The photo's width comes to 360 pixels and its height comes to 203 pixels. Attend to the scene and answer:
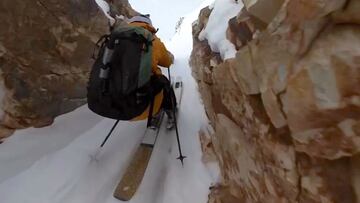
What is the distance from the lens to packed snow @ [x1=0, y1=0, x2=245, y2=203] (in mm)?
3486

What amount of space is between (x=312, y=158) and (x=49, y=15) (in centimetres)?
393

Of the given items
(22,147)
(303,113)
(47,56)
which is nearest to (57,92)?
(47,56)

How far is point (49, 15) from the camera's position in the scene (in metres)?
4.52

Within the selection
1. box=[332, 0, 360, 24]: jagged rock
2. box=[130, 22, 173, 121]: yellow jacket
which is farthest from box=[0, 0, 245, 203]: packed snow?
box=[332, 0, 360, 24]: jagged rock

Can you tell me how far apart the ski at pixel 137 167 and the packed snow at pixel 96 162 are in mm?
65

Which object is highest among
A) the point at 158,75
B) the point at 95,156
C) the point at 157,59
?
the point at 157,59

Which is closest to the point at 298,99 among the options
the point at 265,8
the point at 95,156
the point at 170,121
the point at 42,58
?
the point at 265,8

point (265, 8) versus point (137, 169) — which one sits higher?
point (265, 8)

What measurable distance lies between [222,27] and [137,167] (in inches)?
70.8

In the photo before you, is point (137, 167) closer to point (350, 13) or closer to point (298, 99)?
point (298, 99)

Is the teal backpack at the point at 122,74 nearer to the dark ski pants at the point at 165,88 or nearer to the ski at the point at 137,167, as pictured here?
the dark ski pants at the point at 165,88

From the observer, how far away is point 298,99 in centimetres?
179

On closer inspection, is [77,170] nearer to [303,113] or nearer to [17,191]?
[17,191]

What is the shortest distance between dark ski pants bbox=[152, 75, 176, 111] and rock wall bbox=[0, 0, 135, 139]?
4.75 feet
